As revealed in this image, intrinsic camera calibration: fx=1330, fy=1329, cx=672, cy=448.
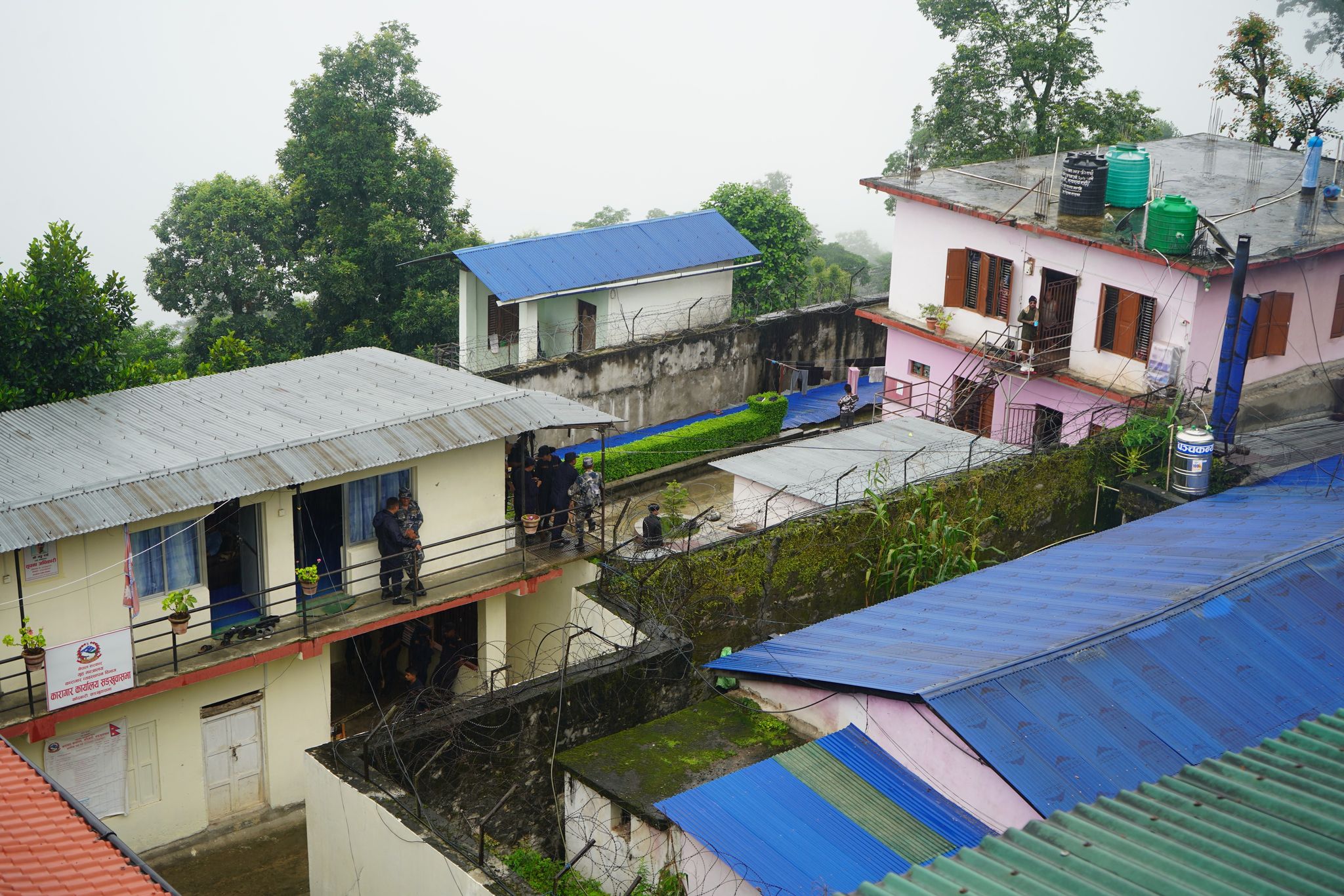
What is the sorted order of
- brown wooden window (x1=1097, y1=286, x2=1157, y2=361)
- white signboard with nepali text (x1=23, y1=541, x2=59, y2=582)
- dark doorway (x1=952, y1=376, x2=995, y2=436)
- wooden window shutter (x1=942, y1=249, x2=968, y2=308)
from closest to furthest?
white signboard with nepali text (x1=23, y1=541, x2=59, y2=582)
brown wooden window (x1=1097, y1=286, x2=1157, y2=361)
dark doorway (x1=952, y1=376, x2=995, y2=436)
wooden window shutter (x1=942, y1=249, x2=968, y2=308)

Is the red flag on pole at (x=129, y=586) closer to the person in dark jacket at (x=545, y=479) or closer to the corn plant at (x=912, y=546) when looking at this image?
the person in dark jacket at (x=545, y=479)

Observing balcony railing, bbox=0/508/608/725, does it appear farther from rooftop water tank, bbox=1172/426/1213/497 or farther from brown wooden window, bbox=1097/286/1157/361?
brown wooden window, bbox=1097/286/1157/361

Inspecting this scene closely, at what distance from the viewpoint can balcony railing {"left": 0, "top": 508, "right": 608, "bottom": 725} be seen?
1700 cm

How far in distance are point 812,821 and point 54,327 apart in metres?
14.8

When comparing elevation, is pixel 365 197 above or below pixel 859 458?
above

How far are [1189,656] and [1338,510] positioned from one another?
6685 mm

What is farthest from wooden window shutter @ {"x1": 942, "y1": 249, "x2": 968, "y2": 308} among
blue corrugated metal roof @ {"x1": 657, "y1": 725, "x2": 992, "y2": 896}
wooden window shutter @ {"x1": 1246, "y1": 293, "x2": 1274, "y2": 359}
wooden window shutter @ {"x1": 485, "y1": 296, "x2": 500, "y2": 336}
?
blue corrugated metal roof @ {"x1": 657, "y1": 725, "x2": 992, "y2": 896}

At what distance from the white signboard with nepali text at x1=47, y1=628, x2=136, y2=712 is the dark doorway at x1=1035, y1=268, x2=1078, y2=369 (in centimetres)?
1935

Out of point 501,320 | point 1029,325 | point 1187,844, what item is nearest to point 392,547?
point 1187,844

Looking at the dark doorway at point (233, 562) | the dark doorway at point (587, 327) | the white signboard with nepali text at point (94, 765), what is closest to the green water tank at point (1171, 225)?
the dark doorway at point (587, 327)

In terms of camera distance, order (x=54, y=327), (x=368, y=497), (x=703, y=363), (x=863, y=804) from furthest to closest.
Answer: (x=703, y=363) → (x=54, y=327) → (x=368, y=497) → (x=863, y=804)

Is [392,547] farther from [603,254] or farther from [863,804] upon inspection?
[603,254]

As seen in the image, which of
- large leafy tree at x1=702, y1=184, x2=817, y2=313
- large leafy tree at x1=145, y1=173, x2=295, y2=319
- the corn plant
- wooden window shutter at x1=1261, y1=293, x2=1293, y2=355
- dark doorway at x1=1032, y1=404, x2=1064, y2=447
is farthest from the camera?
large leafy tree at x1=702, y1=184, x2=817, y2=313

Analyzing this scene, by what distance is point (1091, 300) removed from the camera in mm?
28031
